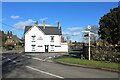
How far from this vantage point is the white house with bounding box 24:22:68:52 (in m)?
66.6

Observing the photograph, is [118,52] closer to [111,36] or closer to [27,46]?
[111,36]

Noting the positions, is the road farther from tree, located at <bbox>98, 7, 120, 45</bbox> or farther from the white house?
the white house

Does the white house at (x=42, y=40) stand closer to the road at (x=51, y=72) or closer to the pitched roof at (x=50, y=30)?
the pitched roof at (x=50, y=30)

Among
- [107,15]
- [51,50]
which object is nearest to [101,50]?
[107,15]

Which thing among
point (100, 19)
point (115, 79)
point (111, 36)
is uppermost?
point (100, 19)

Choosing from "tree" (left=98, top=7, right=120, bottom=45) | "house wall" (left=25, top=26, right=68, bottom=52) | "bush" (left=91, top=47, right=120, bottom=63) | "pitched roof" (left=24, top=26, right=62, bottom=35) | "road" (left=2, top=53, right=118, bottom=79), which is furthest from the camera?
"pitched roof" (left=24, top=26, right=62, bottom=35)

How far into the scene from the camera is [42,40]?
67.8 metres

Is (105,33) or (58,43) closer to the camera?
(105,33)

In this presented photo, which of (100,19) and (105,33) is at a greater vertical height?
(100,19)

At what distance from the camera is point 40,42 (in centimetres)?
6750

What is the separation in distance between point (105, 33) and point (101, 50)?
17296 millimetres

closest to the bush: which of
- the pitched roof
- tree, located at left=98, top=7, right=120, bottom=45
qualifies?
tree, located at left=98, top=7, right=120, bottom=45

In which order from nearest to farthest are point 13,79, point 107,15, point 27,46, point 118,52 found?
point 13,79 → point 118,52 → point 107,15 → point 27,46

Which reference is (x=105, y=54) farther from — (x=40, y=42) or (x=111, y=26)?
(x=40, y=42)
